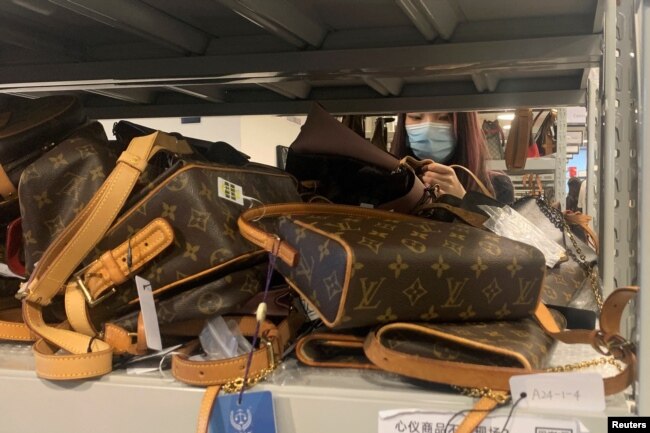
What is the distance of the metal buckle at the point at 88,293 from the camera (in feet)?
→ 1.70

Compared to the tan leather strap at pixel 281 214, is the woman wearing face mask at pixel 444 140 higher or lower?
higher

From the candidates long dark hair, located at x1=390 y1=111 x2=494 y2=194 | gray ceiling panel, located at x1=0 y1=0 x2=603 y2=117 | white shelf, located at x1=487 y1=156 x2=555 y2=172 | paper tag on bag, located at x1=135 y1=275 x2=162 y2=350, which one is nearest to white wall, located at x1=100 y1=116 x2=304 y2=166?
white shelf, located at x1=487 y1=156 x2=555 y2=172

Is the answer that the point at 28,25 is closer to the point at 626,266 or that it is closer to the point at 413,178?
the point at 413,178

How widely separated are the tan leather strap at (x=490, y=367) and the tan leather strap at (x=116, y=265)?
0.22m

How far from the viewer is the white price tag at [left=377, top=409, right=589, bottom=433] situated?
388 mm

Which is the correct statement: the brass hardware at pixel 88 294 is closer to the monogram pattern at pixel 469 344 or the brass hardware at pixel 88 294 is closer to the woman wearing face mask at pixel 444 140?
the monogram pattern at pixel 469 344

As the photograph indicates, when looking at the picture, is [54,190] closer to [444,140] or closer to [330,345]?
[330,345]

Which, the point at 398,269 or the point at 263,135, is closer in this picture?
the point at 398,269

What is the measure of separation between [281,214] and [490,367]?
0.87 ft

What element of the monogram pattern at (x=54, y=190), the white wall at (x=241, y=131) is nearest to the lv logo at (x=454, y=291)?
the monogram pattern at (x=54, y=190)

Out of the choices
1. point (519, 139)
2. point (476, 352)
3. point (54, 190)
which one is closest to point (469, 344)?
point (476, 352)

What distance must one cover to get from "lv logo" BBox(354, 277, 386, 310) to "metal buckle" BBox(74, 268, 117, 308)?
25 cm

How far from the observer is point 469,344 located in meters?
0.43

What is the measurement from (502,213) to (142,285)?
18.6 inches
